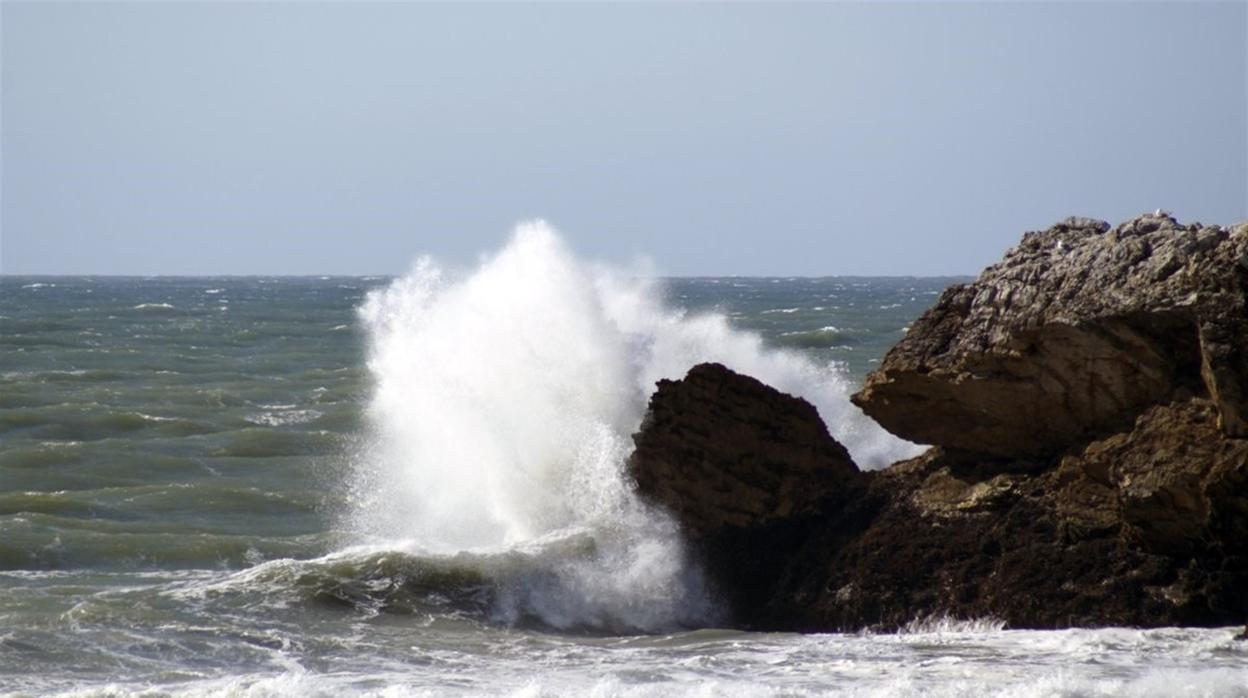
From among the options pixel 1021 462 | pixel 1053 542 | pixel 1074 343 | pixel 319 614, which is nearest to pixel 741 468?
pixel 1021 462

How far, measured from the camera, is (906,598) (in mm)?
9469

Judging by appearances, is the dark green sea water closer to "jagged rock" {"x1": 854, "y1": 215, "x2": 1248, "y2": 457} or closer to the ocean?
the ocean

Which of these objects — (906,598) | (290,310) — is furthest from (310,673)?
(290,310)

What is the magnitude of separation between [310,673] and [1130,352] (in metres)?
4.76

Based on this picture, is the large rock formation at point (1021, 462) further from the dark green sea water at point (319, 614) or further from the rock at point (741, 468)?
the dark green sea water at point (319, 614)

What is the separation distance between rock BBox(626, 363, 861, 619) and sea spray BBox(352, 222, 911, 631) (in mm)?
251

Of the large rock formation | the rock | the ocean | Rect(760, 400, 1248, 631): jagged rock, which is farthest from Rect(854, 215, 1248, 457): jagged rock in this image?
the ocean

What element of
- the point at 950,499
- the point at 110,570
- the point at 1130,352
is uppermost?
the point at 1130,352

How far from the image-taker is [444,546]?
11.6 meters

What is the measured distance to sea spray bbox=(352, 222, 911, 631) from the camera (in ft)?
34.5

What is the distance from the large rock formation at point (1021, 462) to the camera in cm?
882

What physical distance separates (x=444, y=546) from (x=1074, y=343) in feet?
15.2

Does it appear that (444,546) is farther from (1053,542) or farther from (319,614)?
(1053,542)

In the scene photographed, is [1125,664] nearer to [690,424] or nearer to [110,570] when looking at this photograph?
[690,424]
